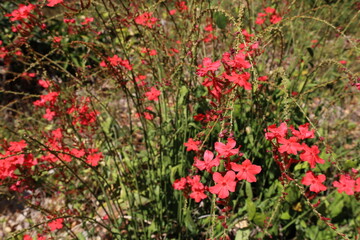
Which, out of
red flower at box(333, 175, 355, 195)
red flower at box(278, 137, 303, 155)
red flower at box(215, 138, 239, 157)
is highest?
red flower at box(215, 138, 239, 157)

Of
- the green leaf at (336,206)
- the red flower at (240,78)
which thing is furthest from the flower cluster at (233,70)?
the green leaf at (336,206)

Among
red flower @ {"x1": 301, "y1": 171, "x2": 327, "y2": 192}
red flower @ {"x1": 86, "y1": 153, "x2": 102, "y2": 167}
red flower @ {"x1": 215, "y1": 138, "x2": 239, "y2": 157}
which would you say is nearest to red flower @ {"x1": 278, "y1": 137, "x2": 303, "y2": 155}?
red flower @ {"x1": 215, "y1": 138, "x2": 239, "y2": 157}

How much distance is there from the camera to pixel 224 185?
4.21ft

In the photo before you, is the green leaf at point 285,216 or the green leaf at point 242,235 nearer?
the green leaf at point 242,235

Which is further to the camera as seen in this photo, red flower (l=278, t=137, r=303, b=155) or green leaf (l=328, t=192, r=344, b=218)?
green leaf (l=328, t=192, r=344, b=218)

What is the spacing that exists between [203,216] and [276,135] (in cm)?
126

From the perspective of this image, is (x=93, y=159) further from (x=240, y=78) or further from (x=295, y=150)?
(x=295, y=150)

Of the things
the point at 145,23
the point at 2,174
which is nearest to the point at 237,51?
the point at 145,23

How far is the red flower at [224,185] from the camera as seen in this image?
1245 mm

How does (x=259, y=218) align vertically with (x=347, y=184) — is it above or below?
below

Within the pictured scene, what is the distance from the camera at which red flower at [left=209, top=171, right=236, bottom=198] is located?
1.25m

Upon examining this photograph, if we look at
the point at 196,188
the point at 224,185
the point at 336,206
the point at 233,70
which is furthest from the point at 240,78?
the point at 336,206

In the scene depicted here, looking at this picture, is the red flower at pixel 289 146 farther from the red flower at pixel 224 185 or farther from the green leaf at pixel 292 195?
the green leaf at pixel 292 195

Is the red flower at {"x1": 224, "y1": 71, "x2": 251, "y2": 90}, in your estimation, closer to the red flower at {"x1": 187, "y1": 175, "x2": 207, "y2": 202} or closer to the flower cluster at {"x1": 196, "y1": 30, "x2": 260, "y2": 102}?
the flower cluster at {"x1": 196, "y1": 30, "x2": 260, "y2": 102}
